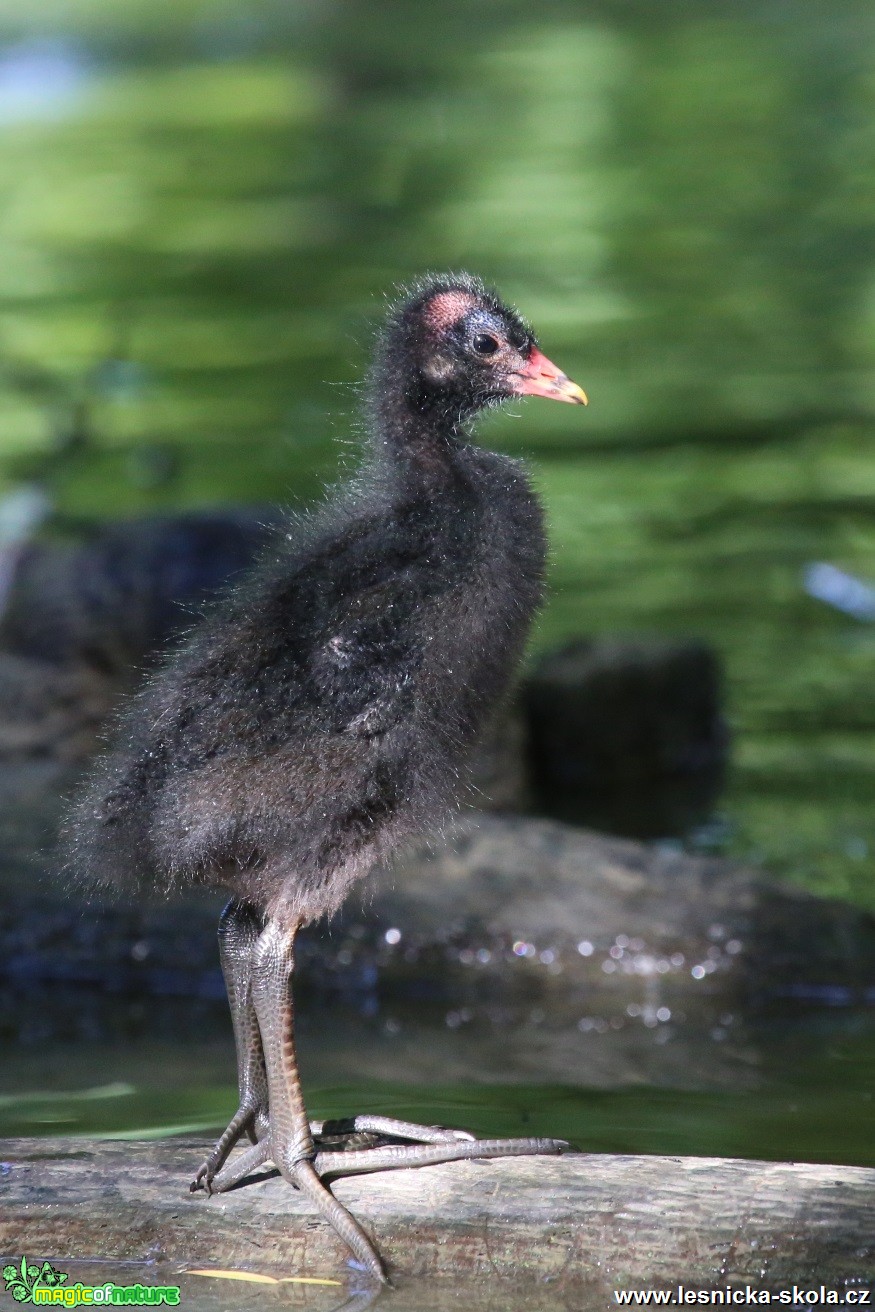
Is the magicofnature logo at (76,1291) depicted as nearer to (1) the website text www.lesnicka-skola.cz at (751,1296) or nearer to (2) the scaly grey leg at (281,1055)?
(2) the scaly grey leg at (281,1055)

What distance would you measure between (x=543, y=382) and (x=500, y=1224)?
1.67m

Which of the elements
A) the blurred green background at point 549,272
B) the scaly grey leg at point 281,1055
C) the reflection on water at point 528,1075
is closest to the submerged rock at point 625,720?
the blurred green background at point 549,272

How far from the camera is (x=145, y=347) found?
1327 centimetres

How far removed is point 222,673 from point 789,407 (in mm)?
8169

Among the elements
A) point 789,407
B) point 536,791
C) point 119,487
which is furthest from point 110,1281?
point 789,407

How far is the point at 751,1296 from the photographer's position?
365 centimetres

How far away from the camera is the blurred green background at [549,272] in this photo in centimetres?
930

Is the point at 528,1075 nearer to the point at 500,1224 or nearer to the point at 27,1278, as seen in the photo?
the point at 500,1224

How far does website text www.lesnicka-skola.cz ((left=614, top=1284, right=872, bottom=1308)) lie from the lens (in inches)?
142

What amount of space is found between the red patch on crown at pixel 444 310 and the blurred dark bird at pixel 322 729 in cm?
20

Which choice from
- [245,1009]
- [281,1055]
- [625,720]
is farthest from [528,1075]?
[625,720]

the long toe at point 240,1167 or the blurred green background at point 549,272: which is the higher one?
the blurred green background at point 549,272

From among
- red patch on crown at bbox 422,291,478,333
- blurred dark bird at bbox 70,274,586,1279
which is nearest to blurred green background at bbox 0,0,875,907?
red patch on crown at bbox 422,291,478,333

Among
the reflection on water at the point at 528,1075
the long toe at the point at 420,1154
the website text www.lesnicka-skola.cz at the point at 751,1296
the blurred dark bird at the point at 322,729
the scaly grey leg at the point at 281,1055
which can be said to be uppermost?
the blurred dark bird at the point at 322,729
